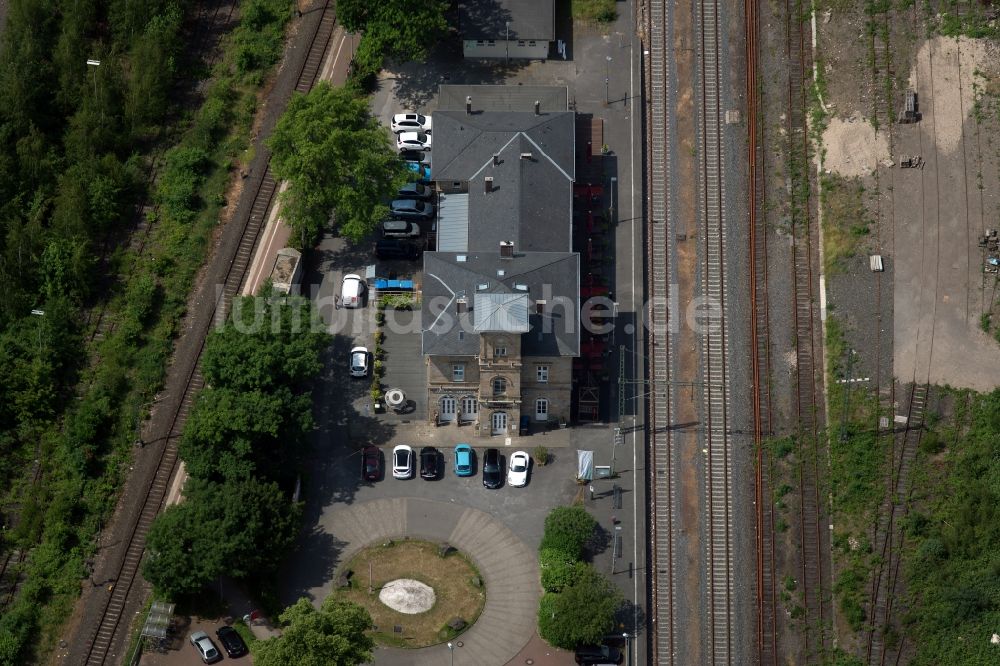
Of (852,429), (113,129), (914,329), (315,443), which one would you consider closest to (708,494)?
(852,429)

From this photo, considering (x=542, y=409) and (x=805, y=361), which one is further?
(x=805, y=361)

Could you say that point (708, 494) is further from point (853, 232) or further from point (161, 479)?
point (161, 479)

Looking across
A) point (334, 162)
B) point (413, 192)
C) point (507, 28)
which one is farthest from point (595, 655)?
point (507, 28)

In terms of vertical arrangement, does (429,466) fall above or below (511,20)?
below

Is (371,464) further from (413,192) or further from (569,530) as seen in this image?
(413,192)

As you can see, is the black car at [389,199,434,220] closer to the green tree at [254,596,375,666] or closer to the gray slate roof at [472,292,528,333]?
the gray slate roof at [472,292,528,333]

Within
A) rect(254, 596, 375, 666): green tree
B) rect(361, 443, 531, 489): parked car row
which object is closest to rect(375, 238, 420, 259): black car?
rect(361, 443, 531, 489): parked car row
